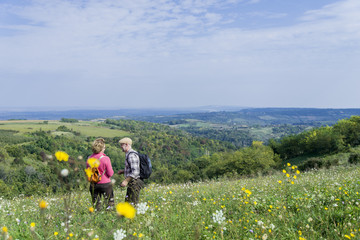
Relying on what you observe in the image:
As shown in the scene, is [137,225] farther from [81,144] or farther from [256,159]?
[81,144]

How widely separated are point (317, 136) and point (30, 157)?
286ft

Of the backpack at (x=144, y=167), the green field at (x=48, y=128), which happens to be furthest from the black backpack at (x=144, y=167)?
the green field at (x=48, y=128)

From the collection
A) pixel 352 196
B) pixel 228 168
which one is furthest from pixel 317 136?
pixel 352 196

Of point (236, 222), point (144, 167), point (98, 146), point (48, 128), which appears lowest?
point (48, 128)

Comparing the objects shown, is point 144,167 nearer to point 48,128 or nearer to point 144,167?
point 144,167

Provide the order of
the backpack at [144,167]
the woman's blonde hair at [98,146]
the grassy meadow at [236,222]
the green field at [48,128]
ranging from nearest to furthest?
the grassy meadow at [236,222], the woman's blonde hair at [98,146], the backpack at [144,167], the green field at [48,128]

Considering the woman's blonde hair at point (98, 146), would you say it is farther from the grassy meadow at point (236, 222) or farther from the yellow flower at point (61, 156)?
the yellow flower at point (61, 156)

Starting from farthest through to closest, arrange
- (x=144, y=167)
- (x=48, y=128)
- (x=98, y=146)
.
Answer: (x=48, y=128) < (x=144, y=167) < (x=98, y=146)

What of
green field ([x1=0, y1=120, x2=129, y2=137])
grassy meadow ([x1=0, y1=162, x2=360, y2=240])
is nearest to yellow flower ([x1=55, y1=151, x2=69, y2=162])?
grassy meadow ([x1=0, y1=162, x2=360, y2=240])

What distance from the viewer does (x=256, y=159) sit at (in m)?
46.7

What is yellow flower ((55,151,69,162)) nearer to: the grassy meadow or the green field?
the grassy meadow

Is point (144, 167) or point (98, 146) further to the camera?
point (144, 167)

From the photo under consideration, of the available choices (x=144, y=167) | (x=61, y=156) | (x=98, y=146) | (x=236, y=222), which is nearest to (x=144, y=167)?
(x=144, y=167)

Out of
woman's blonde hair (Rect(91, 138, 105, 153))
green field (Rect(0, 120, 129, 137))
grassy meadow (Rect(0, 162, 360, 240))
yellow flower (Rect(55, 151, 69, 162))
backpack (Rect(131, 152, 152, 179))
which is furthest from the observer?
green field (Rect(0, 120, 129, 137))
